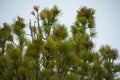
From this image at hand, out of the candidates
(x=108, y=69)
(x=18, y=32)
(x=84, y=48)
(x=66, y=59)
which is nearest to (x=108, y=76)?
(x=108, y=69)

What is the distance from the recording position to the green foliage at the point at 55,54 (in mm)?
6566

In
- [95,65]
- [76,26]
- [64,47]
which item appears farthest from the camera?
[76,26]

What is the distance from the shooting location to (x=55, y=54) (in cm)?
654

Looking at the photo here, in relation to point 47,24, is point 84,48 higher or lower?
lower

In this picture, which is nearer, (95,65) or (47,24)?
(95,65)

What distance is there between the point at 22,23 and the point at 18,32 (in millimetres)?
362

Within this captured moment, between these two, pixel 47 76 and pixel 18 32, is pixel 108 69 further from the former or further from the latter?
pixel 18 32

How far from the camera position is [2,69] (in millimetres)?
7496

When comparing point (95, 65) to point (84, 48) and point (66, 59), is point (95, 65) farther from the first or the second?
point (66, 59)

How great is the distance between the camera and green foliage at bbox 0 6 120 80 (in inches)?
259

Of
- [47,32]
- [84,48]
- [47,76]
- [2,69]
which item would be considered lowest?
[47,76]

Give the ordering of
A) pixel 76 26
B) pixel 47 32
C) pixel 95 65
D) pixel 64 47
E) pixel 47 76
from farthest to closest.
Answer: pixel 76 26 → pixel 47 32 → pixel 95 65 → pixel 47 76 → pixel 64 47

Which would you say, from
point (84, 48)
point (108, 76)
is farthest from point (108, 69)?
point (84, 48)

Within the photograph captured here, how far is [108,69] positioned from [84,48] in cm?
87
